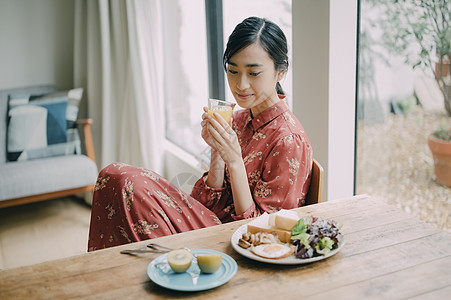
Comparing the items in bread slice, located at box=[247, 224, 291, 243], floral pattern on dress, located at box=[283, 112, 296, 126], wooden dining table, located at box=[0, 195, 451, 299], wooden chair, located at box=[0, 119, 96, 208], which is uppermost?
floral pattern on dress, located at box=[283, 112, 296, 126]

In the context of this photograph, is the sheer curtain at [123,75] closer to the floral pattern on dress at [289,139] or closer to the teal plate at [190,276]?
the floral pattern on dress at [289,139]

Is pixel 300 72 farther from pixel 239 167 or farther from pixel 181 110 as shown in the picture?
pixel 181 110

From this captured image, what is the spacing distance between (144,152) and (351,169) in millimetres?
1878

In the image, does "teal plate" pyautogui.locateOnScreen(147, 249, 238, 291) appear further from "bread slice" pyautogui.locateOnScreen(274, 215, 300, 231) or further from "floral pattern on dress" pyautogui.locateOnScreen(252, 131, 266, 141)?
"floral pattern on dress" pyautogui.locateOnScreen(252, 131, 266, 141)

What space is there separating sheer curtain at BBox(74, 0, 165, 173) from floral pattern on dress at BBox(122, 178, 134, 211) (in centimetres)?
196

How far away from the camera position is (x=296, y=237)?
42.0 inches

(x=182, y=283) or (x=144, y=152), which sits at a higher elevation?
(x=182, y=283)

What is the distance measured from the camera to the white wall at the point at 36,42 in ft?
11.9

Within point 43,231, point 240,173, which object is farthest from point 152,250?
point 43,231

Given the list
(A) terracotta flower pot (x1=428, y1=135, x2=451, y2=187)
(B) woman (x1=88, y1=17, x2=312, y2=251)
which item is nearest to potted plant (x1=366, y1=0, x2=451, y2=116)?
(A) terracotta flower pot (x1=428, y1=135, x2=451, y2=187)

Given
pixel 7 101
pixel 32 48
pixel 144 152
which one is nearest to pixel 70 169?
pixel 144 152

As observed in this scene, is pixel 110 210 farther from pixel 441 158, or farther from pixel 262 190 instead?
pixel 441 158

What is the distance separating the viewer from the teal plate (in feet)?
3.03

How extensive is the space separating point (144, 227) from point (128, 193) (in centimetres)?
12
